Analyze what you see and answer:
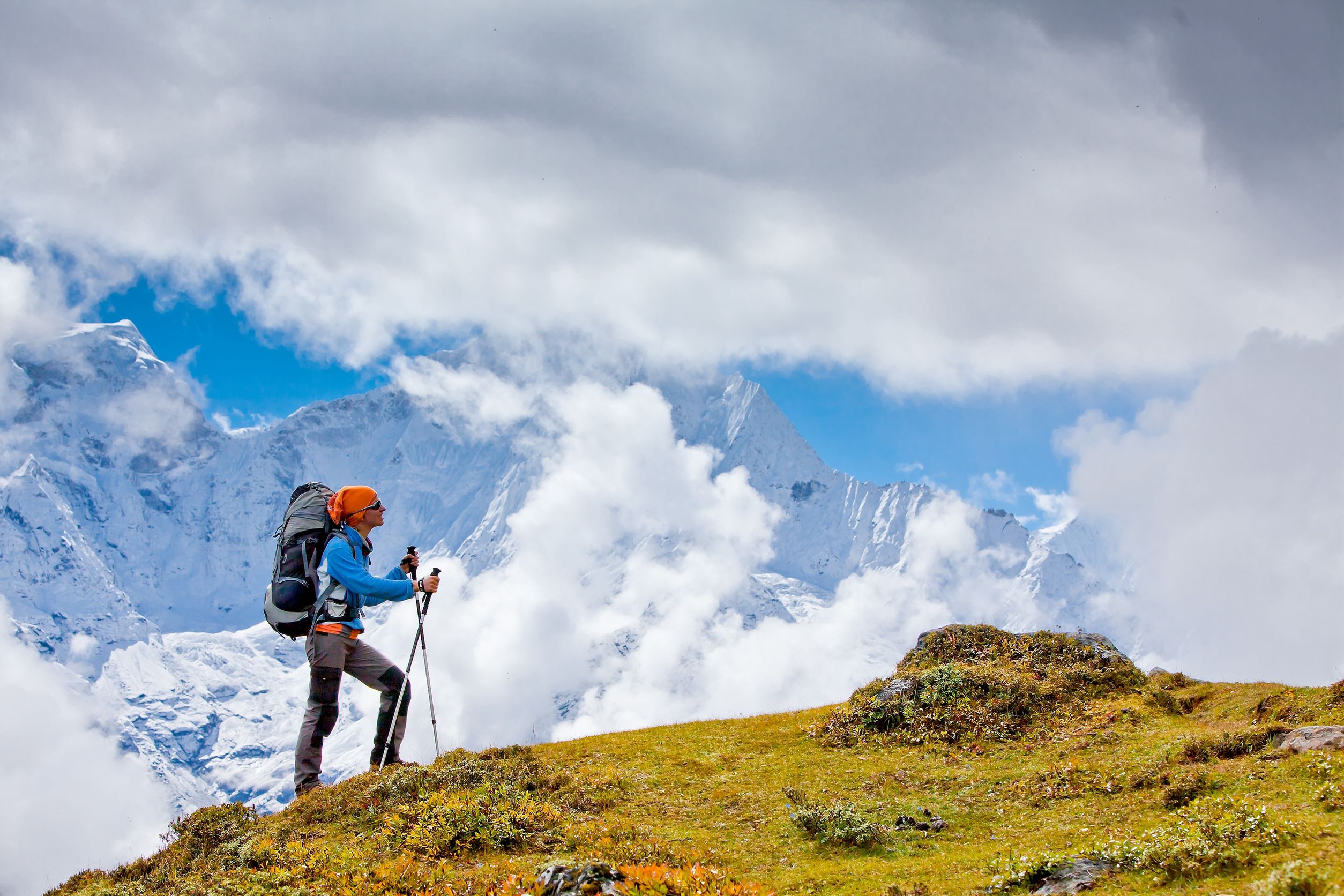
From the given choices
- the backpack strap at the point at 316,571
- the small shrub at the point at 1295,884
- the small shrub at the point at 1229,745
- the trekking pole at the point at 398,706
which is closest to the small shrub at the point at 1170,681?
the small shrub at the point at 1229,745

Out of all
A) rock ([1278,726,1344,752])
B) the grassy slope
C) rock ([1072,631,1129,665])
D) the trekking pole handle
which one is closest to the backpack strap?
the trekking pole handle

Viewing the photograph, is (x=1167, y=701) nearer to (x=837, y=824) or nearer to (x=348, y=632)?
(x=837, y=824)

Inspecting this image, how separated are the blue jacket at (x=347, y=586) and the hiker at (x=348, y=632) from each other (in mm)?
13

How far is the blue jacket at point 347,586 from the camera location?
14.8 m

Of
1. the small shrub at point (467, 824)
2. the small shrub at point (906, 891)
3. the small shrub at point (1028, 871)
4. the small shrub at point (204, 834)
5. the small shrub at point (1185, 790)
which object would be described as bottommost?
the small shrub at point (1028, 871)

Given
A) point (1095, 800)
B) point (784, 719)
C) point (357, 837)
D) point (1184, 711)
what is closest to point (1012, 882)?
point (1095, 800)

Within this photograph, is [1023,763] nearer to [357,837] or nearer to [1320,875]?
[1320,875]

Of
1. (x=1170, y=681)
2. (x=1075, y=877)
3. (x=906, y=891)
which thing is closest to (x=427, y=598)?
(x=906, y=891)

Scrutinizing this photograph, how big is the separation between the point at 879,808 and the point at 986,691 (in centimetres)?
605

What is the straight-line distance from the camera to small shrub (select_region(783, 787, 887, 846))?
39.2 feet

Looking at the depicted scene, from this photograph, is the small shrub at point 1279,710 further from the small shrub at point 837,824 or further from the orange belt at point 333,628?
the orange belt at point 333,628

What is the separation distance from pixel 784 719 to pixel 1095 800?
1030 centimetres

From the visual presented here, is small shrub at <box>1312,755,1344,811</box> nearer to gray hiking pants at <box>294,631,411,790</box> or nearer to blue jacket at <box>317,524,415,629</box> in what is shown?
blue jacket at <box>317,524,415,629</box>

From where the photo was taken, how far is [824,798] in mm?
14234
